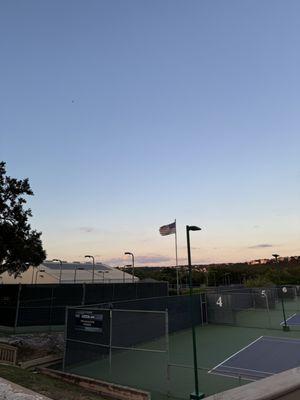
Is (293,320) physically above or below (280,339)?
above

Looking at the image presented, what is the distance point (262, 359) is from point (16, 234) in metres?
15.3

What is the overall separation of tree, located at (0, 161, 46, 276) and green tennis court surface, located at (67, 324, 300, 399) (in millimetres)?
8011

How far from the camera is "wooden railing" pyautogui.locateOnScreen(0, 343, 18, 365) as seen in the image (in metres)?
17.6

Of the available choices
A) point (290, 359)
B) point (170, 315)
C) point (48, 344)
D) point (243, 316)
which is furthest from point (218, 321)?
point (48, 344)

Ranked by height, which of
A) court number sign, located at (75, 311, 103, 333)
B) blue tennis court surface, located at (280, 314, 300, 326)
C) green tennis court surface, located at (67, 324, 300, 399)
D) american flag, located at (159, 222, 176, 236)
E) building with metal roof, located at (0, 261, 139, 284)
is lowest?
green tennis court surface, located at (67, 324, 300, 399)

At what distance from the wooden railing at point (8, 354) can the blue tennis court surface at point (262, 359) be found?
897 cm

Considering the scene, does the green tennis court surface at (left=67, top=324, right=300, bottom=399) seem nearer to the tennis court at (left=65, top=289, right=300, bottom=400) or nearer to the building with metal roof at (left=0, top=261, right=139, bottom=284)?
the tennis court at (left=65, top=289, right=300, bottom=400)

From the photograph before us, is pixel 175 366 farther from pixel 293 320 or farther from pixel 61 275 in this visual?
pixel 61 275

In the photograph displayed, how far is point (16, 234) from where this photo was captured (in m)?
22.6

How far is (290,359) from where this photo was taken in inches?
745

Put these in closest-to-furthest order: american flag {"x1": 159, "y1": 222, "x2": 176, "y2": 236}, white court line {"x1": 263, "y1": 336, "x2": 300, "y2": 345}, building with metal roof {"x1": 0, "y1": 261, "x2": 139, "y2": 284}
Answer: white court line {"x1": 263, "y1": 336, "x2": 300, "y2": 345} → american flag {"x1": 159, "y1": 222, "x2": 176, "y2": 236} → building with metal roof {"x1": 0, "y1": 261, "x2": 139, "y2": 284}

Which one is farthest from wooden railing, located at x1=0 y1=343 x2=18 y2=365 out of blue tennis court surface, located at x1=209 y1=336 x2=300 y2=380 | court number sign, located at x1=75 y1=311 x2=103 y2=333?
blue tennis court surface, located at x1=209 y1=336 x2=300 y2=380

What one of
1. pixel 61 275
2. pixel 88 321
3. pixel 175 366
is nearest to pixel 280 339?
pixel 175 366

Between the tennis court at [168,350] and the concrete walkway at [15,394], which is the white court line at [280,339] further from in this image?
the concrete walkway at [15,394]
